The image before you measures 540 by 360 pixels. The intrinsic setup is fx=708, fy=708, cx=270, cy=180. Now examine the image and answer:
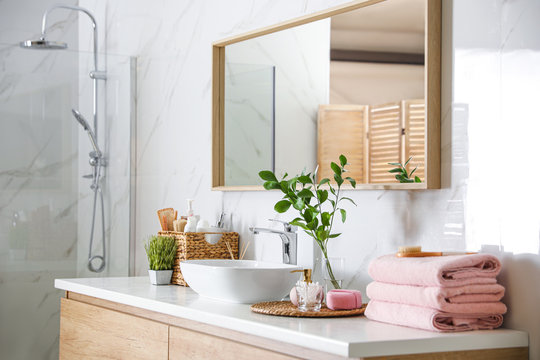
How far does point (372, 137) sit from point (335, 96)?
0.62ft

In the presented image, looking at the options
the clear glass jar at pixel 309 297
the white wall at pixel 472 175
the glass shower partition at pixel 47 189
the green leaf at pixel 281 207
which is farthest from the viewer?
the glass shower partition at pixel 47 189

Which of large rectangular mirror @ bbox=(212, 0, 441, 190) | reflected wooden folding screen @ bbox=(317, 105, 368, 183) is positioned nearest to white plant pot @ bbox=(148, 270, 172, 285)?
large rectangular mirror @ bbox=(212, 0, 441, 190)

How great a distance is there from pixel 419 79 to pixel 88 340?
4.23 ft

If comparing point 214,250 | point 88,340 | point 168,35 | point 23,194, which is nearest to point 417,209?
point 214,250

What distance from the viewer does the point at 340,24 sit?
2057 mm

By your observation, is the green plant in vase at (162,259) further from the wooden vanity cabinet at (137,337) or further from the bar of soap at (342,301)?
the bar of soap at (342,301)

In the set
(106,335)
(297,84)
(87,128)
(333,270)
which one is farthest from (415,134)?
(87,128)

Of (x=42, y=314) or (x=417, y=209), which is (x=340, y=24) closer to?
(x=417, y=209)

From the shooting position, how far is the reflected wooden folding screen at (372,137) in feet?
5.98

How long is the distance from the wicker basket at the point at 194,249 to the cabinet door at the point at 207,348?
0.50 meters

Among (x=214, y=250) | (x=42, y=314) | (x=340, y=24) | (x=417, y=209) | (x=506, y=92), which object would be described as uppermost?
(x=340, y=24)

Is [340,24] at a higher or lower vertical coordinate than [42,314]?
higher

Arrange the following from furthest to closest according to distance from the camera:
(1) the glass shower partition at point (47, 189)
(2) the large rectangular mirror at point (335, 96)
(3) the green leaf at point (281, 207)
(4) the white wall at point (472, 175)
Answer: (1) the glass shower partition at point (47, 189) < (3) the green leaf at point (281, 207) < (2) the large rectangular mirror at point (335, 96) < (4) the white wall at point (472, 175)

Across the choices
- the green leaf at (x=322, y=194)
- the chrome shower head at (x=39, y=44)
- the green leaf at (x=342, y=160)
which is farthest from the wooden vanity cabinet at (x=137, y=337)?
the chrome shower head at (x=39, y=44)
